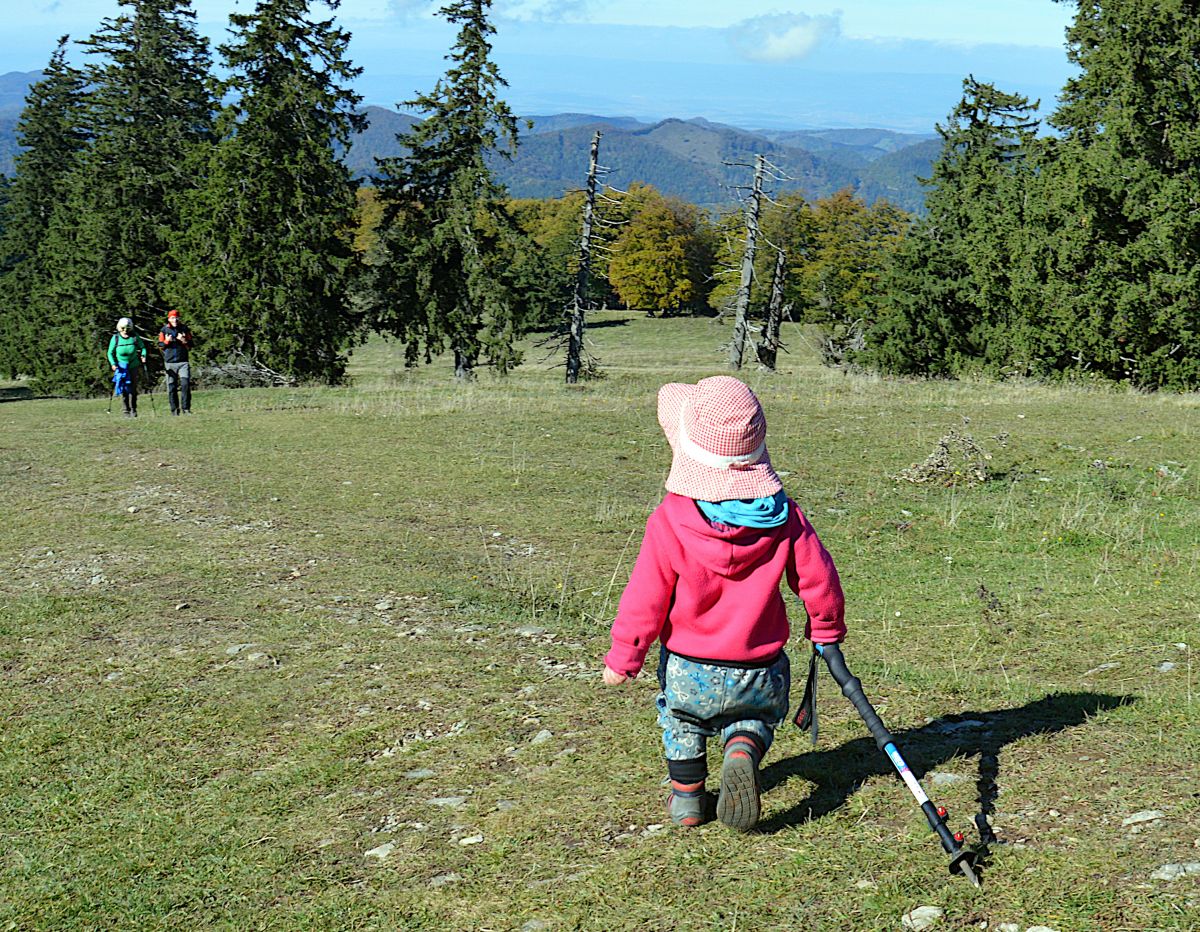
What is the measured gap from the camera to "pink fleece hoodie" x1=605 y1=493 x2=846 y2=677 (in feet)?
14.0

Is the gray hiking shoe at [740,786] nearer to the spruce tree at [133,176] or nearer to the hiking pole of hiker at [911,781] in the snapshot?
the hiking pole of hiker at [911,781]

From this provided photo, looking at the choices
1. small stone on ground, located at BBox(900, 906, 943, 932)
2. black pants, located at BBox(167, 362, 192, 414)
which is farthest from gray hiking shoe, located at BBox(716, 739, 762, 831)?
black pants, located at BBox(167, 362, 192, 414)

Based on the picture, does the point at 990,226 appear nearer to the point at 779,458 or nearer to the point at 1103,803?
the point at 779,458

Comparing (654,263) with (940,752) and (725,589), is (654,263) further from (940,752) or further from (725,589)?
(725,589)

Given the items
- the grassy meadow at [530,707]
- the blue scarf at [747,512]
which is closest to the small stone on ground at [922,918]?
the grassy meadow at [530,707]

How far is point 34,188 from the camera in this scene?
47500 mm

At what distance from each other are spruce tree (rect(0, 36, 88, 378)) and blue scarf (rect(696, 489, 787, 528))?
4726cm

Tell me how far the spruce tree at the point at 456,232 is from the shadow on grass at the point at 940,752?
31665mm

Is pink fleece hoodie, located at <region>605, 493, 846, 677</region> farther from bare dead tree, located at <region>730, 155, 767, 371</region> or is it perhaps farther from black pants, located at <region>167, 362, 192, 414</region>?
bare dead tree, located at <region>730, 155, 767, 371</region>

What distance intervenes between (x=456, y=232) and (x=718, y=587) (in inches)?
1334

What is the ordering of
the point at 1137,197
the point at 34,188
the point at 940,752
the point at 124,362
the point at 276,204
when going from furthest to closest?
the point at 34,188 < the point at 276,204 < the point at 1137,197 < the point at 124,362 < the point at 940,752

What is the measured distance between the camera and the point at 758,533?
429cm

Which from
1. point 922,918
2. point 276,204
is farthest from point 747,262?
point 922,918

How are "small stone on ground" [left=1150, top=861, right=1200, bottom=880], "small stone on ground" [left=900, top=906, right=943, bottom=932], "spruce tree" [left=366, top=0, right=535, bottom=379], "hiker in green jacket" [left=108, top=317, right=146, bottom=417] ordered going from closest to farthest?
"small stone on ground" [left=900, top=906, right=943, bottom=932], "small stone on ground" [left=1150, top=861, right=1200, bottom=880], "hiker in green jacket" [left=108, top=317, right=146, bottom=417], "spruce tree" [left=366, top=0, right=535, bottom=379]
